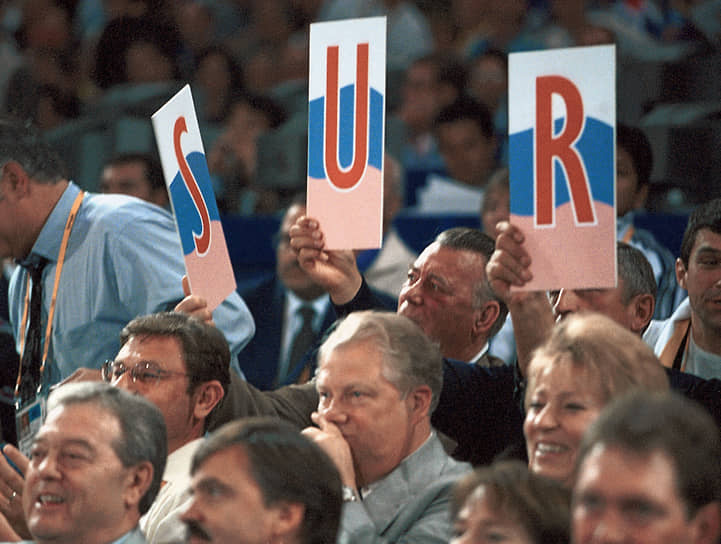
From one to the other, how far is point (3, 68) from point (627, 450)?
24.4 ft

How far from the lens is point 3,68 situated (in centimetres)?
890

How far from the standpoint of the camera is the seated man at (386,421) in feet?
9.96

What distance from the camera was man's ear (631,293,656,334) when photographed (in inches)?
152

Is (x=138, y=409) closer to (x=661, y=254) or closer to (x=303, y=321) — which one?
(x=661, y=254)

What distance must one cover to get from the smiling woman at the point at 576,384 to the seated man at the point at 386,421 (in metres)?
0.31

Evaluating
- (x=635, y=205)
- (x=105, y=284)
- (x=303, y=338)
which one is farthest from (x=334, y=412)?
(x=303, y=338)

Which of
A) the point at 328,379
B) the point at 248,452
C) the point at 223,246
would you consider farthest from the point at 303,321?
the point at 248,452

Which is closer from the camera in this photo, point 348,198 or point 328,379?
point 328,379

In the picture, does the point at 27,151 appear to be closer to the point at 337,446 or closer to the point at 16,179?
the point at 16,179

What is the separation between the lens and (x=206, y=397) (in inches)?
141

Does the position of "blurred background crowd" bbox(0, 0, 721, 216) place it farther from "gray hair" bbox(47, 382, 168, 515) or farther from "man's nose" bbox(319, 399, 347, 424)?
"gray hair" bbox(47, 382, 168, 515)

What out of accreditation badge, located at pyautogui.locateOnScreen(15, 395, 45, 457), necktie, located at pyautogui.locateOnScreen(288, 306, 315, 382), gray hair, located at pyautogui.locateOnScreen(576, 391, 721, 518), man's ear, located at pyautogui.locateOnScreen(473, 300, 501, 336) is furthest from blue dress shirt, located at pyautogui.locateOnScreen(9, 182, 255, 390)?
gray hair, located at pyautogui.locateOnScreen(576, 391, 721, 518)

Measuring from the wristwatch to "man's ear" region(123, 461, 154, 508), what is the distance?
1.37 ft

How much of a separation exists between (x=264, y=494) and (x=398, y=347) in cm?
70
